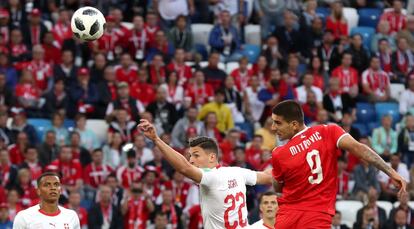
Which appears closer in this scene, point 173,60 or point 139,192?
point 139,192

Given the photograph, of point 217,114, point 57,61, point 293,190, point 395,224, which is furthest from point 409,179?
point 293,190

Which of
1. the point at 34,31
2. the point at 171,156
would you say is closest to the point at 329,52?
the point at 34,31

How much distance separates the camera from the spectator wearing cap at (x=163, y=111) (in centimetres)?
2223

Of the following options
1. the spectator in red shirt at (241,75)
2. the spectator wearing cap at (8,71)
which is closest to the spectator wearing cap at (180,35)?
the spectator in red shirt at (241,75)

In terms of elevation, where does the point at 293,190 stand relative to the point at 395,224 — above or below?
above

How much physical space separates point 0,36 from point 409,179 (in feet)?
27.0

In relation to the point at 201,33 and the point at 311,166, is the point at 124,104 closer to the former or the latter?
the point at 201,33

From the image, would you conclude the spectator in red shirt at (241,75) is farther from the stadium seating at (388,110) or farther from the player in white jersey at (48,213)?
the player in white jersey at (48,213)

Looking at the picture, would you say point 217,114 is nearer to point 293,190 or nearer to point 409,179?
point 409,179

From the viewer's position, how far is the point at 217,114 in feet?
74.1

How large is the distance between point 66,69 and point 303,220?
12.4m

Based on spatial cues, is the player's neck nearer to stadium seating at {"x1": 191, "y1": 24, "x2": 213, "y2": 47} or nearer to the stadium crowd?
the stadium crowd

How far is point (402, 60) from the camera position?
26016 millimetres

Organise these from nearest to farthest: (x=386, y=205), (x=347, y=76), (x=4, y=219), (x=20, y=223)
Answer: (x=20, y=223), (x=4, y=219), (x=386, y=205), (x=347, y=76)
